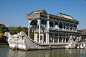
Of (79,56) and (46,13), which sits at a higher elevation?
(46,13)

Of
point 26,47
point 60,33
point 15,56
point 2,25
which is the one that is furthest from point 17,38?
point 2,25

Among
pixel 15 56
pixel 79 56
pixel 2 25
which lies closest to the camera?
pixel 15 56

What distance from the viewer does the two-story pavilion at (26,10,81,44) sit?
23219 millimetres

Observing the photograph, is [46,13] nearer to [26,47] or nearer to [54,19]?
[54,19]

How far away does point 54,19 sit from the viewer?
24.7 meters

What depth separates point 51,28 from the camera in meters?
24.3

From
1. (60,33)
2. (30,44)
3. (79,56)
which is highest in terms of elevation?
(60,33)

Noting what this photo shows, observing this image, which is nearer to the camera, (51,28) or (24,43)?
(24,43)

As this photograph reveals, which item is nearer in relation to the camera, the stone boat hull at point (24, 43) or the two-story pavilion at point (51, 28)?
the stone boat hull at point (24, 43)

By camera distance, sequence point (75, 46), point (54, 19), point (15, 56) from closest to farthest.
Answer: point (15, 56)
point (54, 19)
point (75, 46)

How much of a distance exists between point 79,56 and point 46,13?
971cm

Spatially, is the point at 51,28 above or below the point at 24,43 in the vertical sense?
above

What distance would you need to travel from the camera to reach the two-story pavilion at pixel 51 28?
23219 millimetres

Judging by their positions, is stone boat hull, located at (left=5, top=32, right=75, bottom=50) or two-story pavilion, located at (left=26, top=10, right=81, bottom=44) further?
two-story pavilion, located at (left=26, top=10, right=81, bottom=44)
